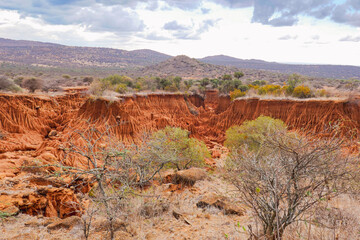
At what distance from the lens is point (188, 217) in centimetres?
661

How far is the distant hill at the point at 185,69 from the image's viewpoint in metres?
84.8

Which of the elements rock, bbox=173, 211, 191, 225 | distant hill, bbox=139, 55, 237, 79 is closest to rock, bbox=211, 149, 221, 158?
rock, bbox=173, 211, 191, 225

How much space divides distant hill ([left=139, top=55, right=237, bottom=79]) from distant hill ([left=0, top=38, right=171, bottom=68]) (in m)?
28.6

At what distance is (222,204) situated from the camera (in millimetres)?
7258

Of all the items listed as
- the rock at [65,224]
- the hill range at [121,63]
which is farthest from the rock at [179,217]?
the hill range at [121,63]

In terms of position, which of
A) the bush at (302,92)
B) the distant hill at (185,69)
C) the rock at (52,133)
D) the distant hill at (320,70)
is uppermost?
the distant hill at (320,70)

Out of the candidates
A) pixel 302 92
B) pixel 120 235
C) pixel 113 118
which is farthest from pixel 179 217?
pixel 302 92

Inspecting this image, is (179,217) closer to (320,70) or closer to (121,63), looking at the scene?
(121,63)

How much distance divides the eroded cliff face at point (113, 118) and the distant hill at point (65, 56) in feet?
306

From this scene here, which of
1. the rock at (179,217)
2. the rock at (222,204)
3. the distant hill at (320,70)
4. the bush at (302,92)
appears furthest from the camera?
the distant hill at (320,70)

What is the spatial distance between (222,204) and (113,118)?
55.7 feet

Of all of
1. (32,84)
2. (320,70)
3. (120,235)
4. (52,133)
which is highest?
(320,70)

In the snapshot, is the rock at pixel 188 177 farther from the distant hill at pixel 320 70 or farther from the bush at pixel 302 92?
the distant hill at pixel 320 70

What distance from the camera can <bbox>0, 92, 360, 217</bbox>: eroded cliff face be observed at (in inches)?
643
